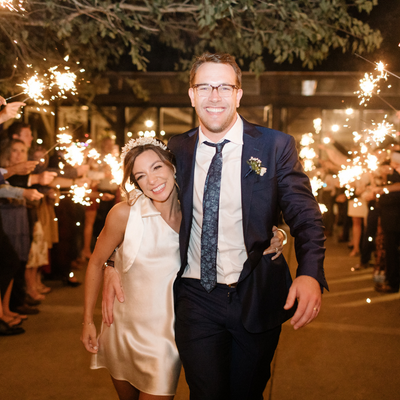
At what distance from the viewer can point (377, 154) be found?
19.1 feet

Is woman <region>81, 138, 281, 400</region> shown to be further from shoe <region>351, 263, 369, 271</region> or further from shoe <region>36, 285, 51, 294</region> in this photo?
shoe <region>351, 263, 369, 271</region>

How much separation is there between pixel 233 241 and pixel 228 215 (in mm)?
125

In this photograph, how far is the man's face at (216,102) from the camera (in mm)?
2025

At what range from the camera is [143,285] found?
2.11 m

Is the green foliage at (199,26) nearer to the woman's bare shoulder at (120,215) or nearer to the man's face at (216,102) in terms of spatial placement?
the man's face at (216,102)

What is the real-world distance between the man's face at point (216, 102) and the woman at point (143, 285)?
382 mm

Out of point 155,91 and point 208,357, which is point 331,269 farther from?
point 155,91

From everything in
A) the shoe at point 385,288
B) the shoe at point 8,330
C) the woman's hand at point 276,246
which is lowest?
the shoe at point 8,330

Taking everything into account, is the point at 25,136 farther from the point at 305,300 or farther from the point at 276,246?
the point at 305,300

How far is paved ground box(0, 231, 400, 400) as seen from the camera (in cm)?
308

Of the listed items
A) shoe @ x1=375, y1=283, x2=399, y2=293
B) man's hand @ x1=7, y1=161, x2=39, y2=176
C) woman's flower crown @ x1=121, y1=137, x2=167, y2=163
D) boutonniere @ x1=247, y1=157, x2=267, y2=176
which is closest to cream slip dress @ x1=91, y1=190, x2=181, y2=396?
woman's flower crown @ x1=121, y1=137, x2=167, y2=163

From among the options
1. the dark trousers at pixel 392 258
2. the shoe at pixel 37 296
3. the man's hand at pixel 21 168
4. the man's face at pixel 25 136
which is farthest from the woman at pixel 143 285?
the dark trousers at pixel 392 258

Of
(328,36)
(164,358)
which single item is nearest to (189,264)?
(164,358)

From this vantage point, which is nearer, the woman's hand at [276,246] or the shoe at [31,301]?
the woman's hand at [276,246]
